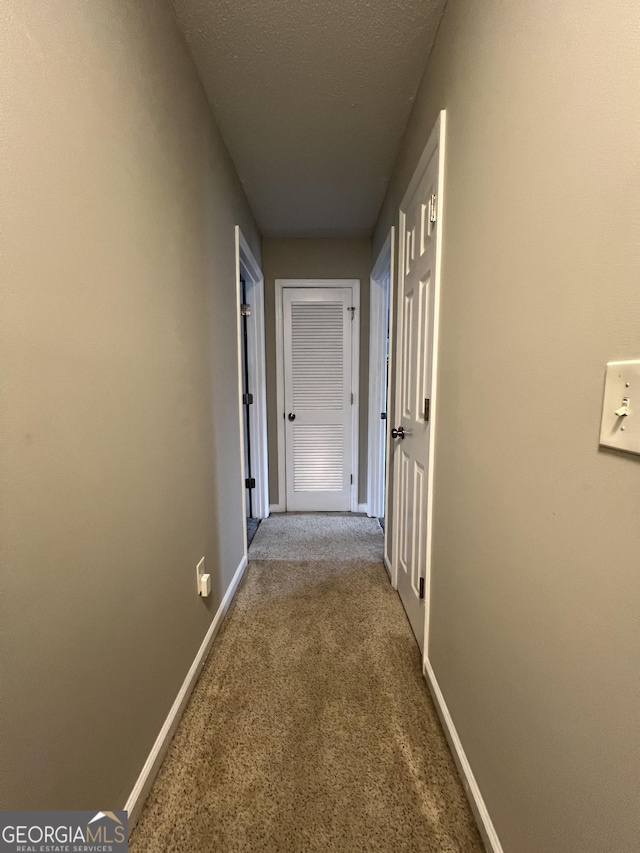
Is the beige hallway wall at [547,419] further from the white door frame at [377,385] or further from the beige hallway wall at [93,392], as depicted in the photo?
the white door frame at [377,385]

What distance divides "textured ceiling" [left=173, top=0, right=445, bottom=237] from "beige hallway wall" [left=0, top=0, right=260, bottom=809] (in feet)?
0.66

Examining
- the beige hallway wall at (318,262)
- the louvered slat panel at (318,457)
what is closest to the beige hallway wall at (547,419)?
the beige hallway wall at (318,262)

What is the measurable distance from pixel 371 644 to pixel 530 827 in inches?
39.7

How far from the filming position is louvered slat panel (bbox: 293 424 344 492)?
3.43 metres

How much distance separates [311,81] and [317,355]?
1941mm

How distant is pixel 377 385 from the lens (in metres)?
3.21

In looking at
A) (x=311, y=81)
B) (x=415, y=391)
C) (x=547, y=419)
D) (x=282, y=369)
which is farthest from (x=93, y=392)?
(x=282, y=369)

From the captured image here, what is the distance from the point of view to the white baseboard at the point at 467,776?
0.92m

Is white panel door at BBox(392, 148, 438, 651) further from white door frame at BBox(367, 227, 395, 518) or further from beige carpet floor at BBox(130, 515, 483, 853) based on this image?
white door frame at BBox(367, 227, 395, 518)

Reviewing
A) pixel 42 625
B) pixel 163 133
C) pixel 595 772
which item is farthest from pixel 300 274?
pixel 595 772

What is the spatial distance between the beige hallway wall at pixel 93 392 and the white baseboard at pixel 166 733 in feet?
0.14

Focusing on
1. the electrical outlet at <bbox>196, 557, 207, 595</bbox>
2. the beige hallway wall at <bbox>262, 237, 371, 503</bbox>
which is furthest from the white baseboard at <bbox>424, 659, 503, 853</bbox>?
the beige hallway wall at <bbox>262, 237, 371, 503</bbox>

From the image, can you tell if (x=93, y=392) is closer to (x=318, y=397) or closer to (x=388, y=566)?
(x=388, y=566)

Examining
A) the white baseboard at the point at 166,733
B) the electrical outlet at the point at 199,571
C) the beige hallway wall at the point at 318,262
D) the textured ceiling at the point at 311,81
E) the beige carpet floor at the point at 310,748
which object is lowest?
the beige carpet floor at the point at 310,748
